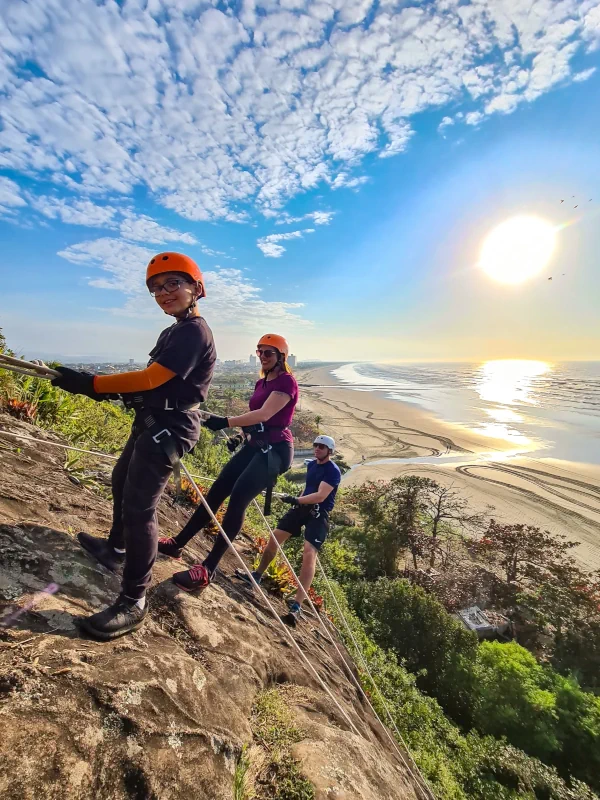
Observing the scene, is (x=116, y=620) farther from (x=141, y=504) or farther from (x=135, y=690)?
(x=141, y=504)

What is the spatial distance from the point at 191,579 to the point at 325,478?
91.9 inches

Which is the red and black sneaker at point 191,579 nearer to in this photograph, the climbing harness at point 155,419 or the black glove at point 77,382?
the climbing harness at point 155,419

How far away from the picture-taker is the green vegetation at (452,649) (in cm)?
593

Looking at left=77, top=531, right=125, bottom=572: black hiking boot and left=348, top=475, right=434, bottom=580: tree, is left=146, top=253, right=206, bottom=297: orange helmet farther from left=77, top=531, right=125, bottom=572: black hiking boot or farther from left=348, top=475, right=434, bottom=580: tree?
left=348, top=475, right=434, bottom=580: tree

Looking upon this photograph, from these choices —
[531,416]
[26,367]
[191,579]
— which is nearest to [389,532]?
[191,579]

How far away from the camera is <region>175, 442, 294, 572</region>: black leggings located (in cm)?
371

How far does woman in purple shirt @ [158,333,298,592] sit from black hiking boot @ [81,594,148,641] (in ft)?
2.80

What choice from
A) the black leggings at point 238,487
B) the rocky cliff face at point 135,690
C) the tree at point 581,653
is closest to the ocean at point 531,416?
the tree at point 581,653

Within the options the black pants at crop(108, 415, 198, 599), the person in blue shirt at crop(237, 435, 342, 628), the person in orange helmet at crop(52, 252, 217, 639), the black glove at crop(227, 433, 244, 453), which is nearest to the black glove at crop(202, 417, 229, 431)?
the black glove at crop(227, 433, 244, 453)

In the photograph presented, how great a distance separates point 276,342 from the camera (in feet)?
13.2

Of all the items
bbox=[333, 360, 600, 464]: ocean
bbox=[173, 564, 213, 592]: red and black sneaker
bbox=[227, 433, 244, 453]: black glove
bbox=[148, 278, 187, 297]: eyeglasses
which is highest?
bbox=[148, 278, 187, 297]: eyeglasses

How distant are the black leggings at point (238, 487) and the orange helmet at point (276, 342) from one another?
41.9 inches

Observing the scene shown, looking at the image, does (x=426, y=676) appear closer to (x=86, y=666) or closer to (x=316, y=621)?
(x=316, y=621)

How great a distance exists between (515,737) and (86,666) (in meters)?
11.4
